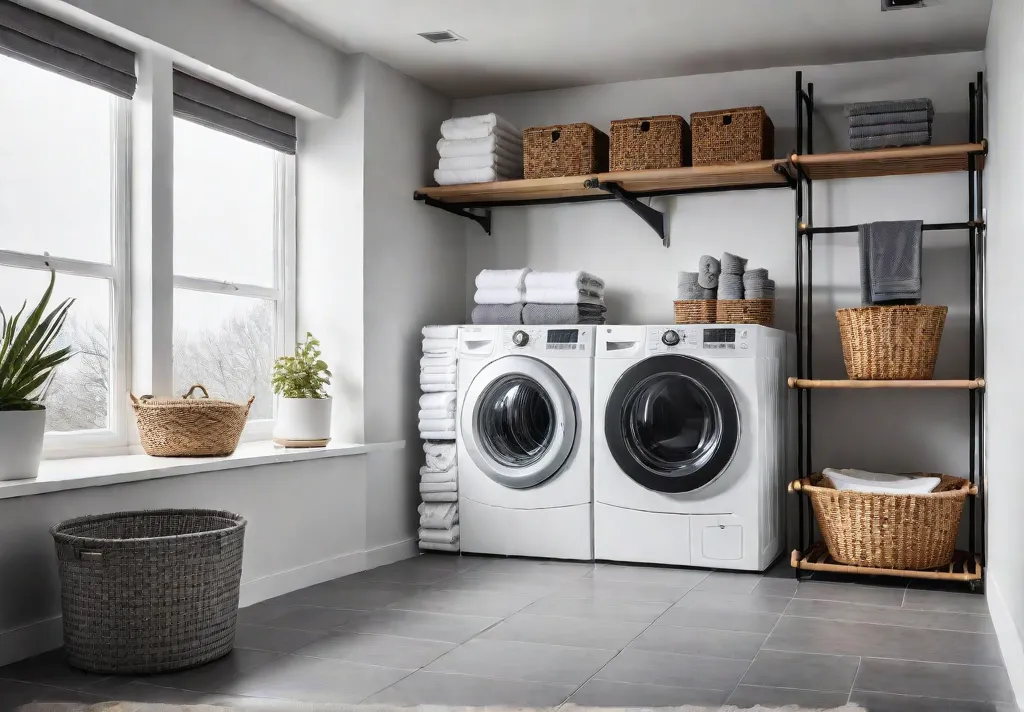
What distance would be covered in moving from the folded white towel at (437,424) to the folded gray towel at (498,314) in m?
Answer: 0.47

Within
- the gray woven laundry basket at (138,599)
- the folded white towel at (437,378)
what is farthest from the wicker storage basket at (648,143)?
the gray woven laundry basket at (138,599)

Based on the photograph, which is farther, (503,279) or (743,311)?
→ (503,279)

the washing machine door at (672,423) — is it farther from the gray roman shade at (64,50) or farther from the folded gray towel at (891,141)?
the gray roman shade at (64,50)

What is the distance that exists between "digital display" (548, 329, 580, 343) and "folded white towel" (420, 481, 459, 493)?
800 millimetres

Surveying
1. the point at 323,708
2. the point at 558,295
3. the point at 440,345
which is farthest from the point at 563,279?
the point at 323,708

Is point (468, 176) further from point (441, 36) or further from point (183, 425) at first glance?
point (183, 425)

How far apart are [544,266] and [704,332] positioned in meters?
1.19

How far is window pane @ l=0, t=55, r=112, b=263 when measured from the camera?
310cm

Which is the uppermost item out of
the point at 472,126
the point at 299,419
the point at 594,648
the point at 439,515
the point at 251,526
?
the point at 472,126

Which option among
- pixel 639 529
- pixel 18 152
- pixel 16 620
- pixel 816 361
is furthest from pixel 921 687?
pixel 18 152

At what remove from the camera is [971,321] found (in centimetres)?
401

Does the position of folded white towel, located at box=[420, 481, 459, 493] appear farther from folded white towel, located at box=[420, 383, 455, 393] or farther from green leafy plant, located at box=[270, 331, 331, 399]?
green leafy plant, located at box=[270, 331, 331, 399]

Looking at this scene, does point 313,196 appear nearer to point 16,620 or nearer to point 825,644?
point 16,620

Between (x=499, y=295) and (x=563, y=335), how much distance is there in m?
0.40
